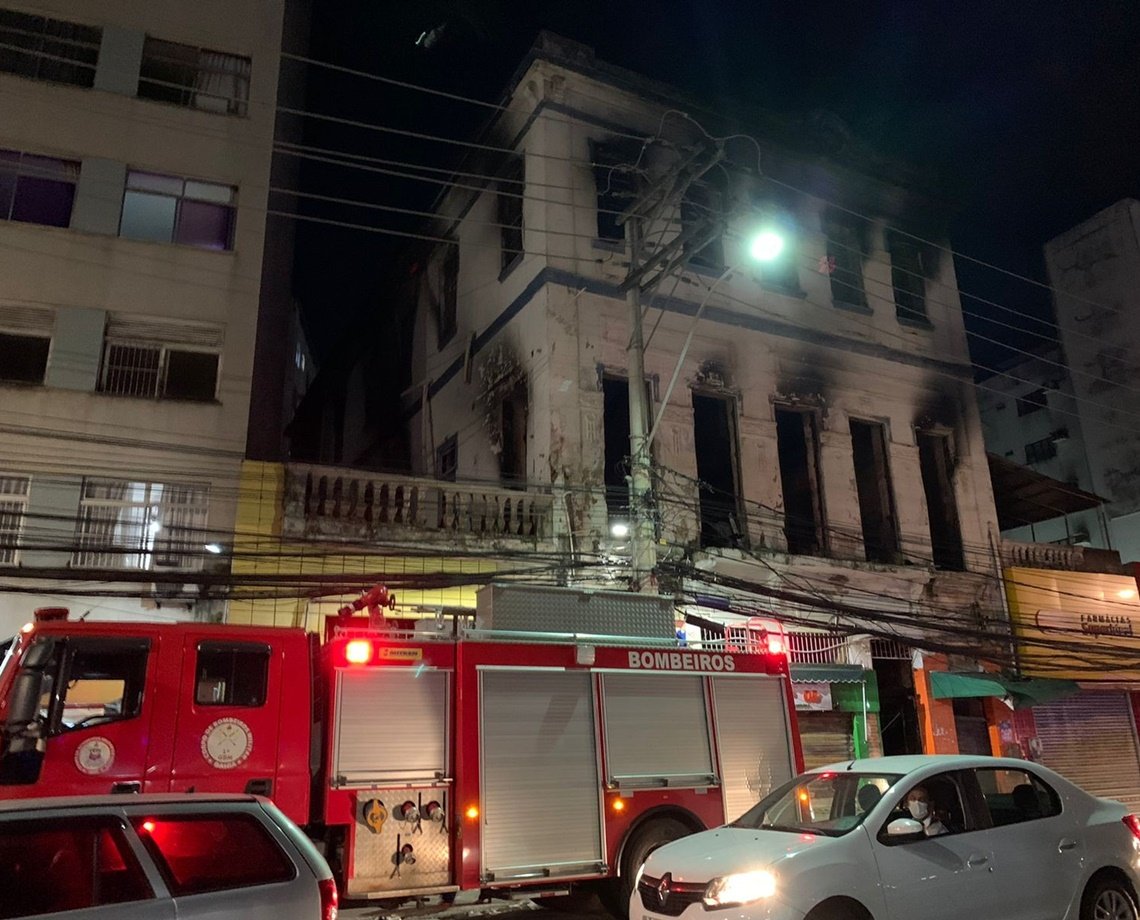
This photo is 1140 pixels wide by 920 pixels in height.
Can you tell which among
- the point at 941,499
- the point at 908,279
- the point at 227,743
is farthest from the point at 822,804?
the point at 908,279

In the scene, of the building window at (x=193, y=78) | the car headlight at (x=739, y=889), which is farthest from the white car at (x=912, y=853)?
the building window at (x=193, y=78)

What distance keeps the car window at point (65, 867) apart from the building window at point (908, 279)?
19.4 meters

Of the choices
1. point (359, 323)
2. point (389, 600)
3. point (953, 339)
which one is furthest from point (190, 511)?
point (953, 339)

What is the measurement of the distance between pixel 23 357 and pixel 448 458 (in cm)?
813

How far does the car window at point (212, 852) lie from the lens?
4312 mm

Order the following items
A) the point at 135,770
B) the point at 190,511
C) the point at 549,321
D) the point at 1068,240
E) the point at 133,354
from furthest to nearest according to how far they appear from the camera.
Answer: the point at 1068,240 < the point at 549,321 < the point at 133,354 < the point at 190,511 < the point at 135,770

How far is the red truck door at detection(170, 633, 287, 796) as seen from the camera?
6.99 m

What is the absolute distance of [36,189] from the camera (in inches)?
578

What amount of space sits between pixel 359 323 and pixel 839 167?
13.9 metres

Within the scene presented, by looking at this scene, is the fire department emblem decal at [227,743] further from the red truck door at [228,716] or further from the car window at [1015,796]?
the car window at [1015,796]

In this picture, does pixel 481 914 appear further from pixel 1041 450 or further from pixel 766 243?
pixel 1041 450

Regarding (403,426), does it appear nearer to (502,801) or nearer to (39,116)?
(39,116)

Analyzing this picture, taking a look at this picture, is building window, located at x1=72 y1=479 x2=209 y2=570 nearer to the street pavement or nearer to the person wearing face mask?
the street pavement

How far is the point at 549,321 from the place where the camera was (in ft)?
50.7
